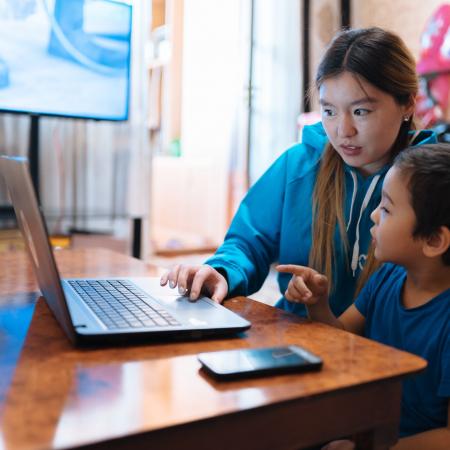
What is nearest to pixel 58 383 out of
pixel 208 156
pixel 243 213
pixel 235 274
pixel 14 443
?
pixel 14 443

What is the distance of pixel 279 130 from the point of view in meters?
3.87

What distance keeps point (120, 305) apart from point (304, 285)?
259 millimetres

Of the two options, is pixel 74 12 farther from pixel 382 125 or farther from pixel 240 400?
pixel 240 400

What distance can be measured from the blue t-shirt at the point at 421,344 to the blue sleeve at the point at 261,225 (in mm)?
269

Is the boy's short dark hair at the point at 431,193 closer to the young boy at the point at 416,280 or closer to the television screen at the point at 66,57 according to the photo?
the young boy at the point at 416,280

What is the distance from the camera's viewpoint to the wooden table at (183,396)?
39 cm

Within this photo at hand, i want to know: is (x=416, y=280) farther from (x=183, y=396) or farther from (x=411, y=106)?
(x=183, y=396)

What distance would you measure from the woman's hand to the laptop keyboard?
5 centimetres

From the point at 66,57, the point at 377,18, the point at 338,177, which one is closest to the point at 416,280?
the point at 338,177

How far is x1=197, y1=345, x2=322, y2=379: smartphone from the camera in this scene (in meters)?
0.48

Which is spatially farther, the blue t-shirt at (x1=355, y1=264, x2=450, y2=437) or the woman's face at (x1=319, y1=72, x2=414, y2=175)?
the woman's face at (x1=319, y1=72, x2=414, y2=175)

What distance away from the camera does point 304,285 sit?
78 cm

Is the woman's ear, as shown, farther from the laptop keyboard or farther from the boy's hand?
the laptop keyboard

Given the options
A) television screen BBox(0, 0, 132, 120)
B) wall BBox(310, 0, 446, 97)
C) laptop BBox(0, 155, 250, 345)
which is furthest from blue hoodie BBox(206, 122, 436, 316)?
wall BBox(310, 0, 446, 97)
